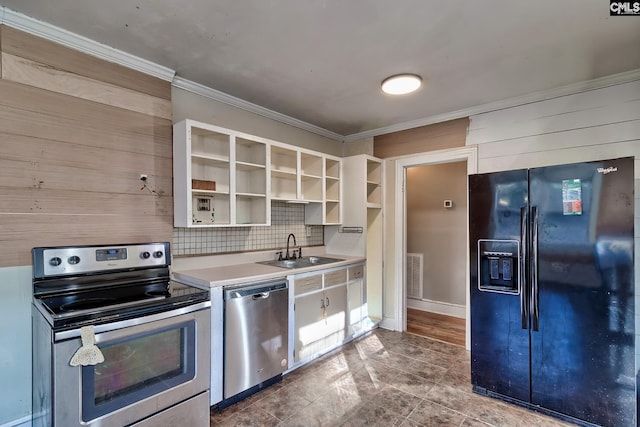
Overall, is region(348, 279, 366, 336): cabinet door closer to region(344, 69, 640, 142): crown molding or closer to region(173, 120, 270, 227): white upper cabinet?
region(173, 120, 270, 227): white upper cabinet

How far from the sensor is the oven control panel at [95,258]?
1825 millimetres

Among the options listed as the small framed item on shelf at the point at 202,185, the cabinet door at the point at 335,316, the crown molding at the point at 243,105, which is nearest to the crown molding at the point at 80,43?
the crown molding at the point at 243,105

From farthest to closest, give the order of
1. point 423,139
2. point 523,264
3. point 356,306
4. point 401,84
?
point 423,139, point 356,306, point 401,84, point 523,264

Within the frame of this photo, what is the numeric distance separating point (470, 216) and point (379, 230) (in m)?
1.49

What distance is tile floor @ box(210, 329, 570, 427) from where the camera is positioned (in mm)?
2121

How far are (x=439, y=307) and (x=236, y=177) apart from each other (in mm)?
3383

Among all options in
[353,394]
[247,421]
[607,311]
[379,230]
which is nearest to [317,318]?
[353,394]

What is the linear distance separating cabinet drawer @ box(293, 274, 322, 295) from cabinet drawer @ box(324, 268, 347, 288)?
0.11 meters

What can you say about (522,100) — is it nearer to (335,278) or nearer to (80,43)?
(335,278)

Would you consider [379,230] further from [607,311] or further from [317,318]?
[607,311]

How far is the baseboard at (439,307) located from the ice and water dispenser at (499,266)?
2079 millimetres

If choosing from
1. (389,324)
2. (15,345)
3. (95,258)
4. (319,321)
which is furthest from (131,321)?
(389,324)

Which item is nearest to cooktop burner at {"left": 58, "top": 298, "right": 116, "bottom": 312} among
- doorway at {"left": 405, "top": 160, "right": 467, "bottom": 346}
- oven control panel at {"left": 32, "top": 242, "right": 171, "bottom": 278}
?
oven control panel at {"left": 32, "top": 242, "right": 171, "bottom": 278}

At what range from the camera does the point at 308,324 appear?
286cm
